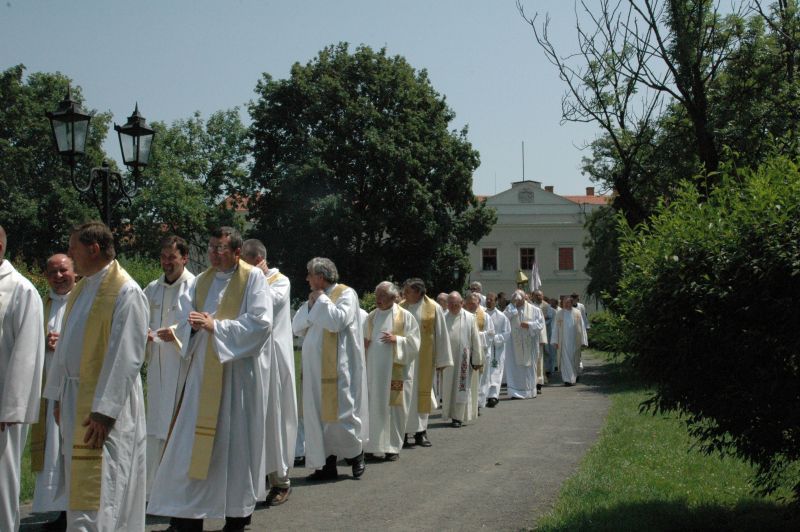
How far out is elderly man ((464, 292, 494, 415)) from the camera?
15633 millimetres

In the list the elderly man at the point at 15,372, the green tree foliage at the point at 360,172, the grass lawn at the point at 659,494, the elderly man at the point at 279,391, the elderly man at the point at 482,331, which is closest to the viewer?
the elderly man at the point at 15,372

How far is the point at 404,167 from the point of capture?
38.5 m

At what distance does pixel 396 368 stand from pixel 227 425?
4.41m

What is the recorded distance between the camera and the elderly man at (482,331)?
51.3ft

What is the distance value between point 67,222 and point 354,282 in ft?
51.6

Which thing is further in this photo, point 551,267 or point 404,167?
point 551,267

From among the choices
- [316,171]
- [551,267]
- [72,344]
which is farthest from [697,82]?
[551,267]

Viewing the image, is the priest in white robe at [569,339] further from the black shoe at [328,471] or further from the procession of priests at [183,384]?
the black shoe at [328,471]

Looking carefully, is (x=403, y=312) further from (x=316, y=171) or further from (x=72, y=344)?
(x=316, y=171)

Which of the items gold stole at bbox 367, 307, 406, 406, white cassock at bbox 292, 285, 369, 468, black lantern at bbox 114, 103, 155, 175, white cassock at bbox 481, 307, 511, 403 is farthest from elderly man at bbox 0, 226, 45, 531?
white cassock at bbox 481, 307, 511, 403

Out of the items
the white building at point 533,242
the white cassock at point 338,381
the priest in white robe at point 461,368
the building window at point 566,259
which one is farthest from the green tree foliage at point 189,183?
the white cassock at point 338,381

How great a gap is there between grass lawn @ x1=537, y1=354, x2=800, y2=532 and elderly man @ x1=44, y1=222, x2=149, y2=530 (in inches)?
120

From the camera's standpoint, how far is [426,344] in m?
12.5

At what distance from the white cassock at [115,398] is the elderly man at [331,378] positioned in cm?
344
